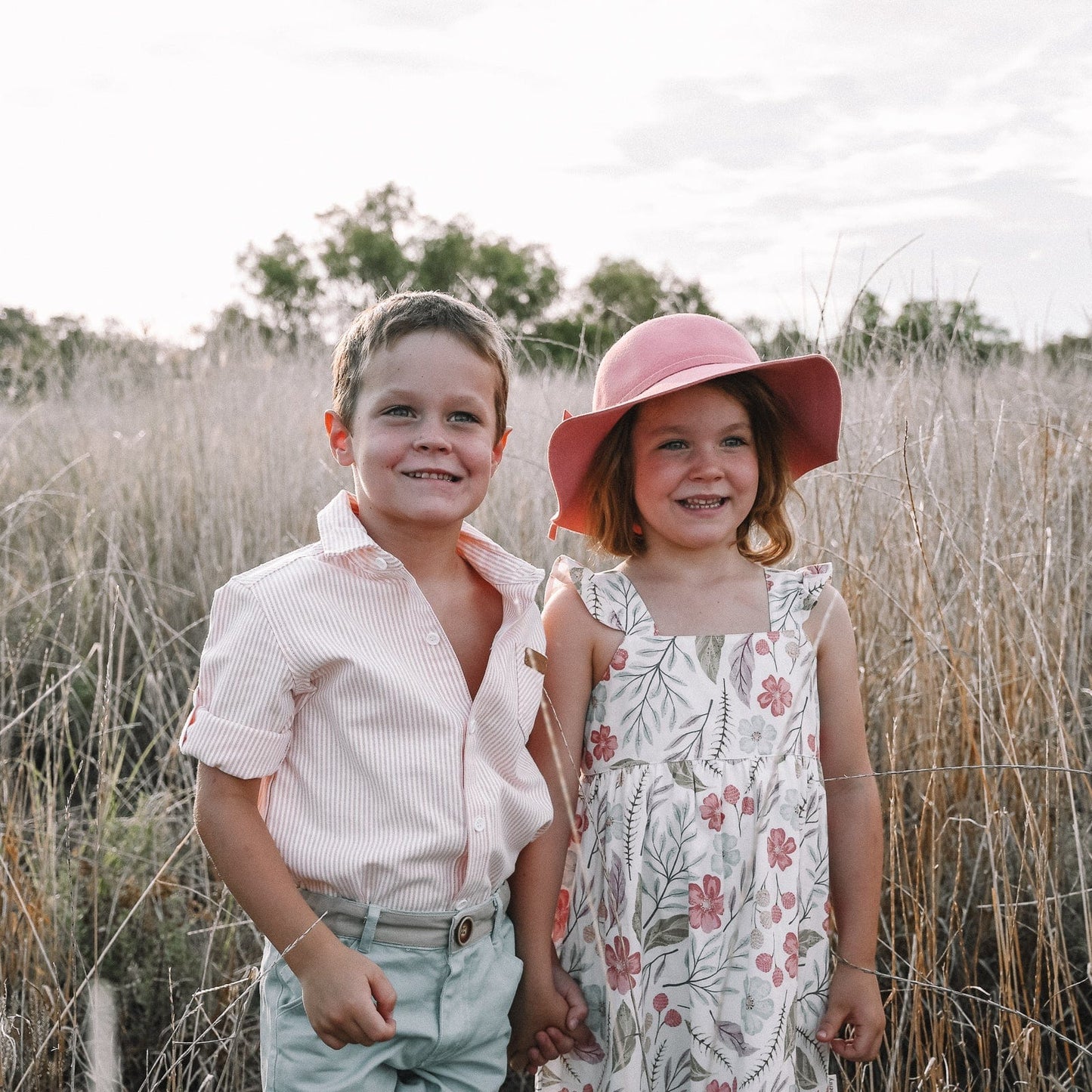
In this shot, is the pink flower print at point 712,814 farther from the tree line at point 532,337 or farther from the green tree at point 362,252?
the green tree at point 362,252

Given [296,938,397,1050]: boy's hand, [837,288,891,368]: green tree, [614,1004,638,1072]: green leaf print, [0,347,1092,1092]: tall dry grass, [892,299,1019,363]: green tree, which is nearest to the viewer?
[296,938,397,1050]: boy's hand

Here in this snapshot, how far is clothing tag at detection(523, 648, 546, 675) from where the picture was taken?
140cm

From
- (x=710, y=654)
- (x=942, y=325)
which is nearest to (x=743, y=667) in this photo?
(x=710, y=654)

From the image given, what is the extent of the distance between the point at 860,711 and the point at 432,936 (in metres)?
0.72

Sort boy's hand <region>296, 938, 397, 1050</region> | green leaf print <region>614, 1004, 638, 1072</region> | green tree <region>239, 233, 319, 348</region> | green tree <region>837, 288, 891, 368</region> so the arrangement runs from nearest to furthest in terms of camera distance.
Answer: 1. boy's hand <region>296, 938, 397, 1050</region>
2. green leaf print <region>614, 1004, 638, 1072</region>
3. green tree <region>837, 288, 891, 368</region>
4. green tree <region>239, 233, 319, 348</region>

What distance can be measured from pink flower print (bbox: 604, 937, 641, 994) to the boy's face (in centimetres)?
63

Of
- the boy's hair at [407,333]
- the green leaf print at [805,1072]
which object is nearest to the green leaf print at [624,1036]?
the green leaf print at [805,1072]

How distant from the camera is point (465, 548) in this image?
4.72 ft

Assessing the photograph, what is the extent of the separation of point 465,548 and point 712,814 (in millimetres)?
507

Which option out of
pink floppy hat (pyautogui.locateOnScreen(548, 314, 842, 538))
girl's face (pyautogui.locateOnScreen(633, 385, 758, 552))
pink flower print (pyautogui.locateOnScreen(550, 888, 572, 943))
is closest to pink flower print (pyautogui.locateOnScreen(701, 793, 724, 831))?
pink flower print (pyautogui.locateOnScreen(550, 888, 572, 943))

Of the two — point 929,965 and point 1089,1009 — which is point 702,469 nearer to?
point 929,965

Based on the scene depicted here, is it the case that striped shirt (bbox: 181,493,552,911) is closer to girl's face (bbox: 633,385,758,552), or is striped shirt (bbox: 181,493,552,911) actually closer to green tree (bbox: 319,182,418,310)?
girl's face (bbox: 633,385,758,552)

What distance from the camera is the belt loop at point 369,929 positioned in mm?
1212

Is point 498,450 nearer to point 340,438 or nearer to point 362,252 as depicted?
point 340,438
